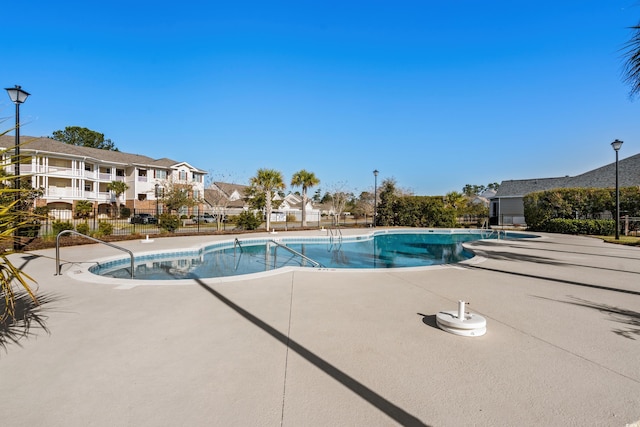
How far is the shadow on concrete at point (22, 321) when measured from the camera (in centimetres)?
366

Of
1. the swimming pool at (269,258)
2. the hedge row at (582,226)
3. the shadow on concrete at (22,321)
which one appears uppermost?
the hedge row at (582,226)

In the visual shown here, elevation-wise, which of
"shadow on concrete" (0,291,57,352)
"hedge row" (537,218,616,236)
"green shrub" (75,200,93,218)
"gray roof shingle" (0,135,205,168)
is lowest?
"shadow on concrete" (0,291,57,352)

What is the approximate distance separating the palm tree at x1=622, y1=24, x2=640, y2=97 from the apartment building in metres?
28.6

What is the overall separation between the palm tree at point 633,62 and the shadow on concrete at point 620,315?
16.9ft

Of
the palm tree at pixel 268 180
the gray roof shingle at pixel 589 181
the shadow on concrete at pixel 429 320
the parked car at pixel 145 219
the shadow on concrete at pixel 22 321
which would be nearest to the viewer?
the shadow on concrete at pixel 22 321

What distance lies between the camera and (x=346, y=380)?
109 inches

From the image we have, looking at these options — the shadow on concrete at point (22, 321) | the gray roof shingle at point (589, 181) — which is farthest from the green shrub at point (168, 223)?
the gray roof shingle at point (589, 181)

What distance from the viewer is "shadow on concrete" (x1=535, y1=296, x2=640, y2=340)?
3941mm

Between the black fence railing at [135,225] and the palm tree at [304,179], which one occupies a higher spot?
the palm tree at [304,179]

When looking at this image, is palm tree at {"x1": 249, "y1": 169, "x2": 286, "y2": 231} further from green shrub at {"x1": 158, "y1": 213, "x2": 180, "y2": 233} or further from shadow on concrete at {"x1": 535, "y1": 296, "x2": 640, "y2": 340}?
shadow on concrete at {"x1": 535, "y1": 296, "x2": 640, "y2": 340}

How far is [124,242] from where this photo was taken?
45.1 feet

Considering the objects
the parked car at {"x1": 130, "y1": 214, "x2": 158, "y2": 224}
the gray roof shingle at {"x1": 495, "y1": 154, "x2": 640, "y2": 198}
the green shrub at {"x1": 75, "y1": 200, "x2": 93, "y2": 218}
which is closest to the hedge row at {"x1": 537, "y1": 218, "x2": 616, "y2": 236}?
the gray roof shingle at {"x1": 495, "y1": 154, "x2": 640, "y2": 198}

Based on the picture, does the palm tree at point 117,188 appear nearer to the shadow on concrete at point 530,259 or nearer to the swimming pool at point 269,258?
the swimming pool at point 269,258

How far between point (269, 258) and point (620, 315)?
9.53 meters
